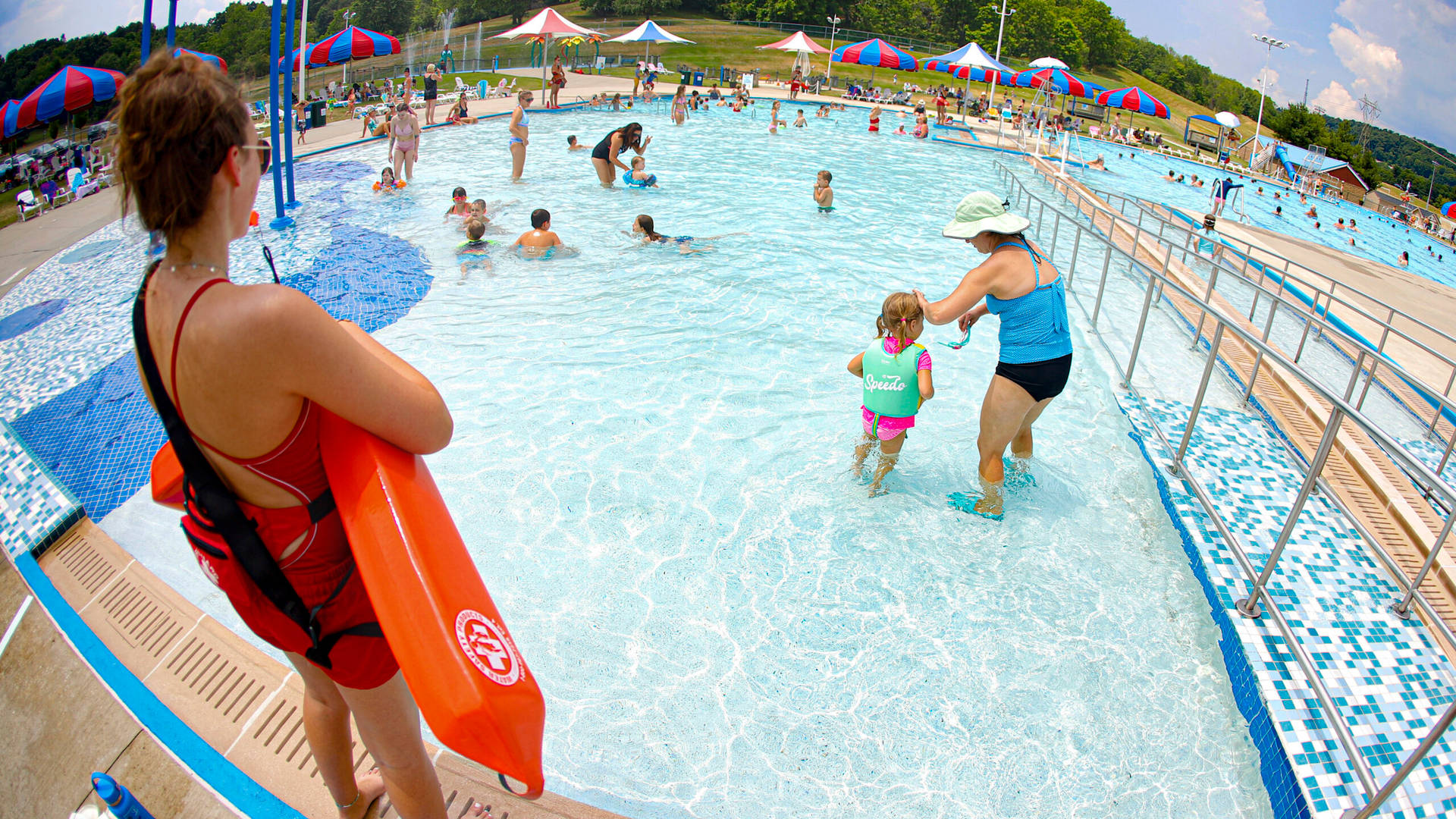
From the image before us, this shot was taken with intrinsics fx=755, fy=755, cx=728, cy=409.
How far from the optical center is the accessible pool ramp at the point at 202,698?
2.56 meters

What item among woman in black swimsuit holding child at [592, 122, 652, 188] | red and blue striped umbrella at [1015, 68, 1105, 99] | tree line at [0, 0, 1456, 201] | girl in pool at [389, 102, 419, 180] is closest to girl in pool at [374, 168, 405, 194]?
girl in pool at [389, 102, 419, 180]

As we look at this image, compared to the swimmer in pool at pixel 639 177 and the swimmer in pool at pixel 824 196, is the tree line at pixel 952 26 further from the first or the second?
the swimmer in pool at pixel 824 196

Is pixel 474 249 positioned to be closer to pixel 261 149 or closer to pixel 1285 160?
pixel 261 149

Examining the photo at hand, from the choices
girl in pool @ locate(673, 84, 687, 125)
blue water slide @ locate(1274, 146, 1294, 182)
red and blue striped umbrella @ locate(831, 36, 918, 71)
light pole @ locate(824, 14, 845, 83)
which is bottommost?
girl in pool @ locate(673, 84, 687, 125)

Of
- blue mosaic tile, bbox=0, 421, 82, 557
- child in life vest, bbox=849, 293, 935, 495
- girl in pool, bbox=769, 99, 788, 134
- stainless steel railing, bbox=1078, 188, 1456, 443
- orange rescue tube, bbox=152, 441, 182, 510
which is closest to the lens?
orange rescue tube, bbox=152, 441, 182, 510

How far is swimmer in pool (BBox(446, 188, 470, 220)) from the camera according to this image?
10.5m

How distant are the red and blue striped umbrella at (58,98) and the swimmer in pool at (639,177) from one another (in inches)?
474

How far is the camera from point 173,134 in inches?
49.3

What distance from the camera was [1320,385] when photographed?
3244mm

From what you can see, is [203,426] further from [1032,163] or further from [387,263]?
[1032,163]

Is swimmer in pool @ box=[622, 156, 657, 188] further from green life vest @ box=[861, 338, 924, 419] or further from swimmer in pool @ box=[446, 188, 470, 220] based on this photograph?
green life vest @ box=[861, 338, 924, 419]

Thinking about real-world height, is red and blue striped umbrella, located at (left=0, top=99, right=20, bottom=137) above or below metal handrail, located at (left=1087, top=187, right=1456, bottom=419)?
below

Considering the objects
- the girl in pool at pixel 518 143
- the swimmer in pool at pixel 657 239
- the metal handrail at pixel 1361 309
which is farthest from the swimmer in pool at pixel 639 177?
the metal handrail at pixel 1361 309

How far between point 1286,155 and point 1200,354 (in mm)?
42738
